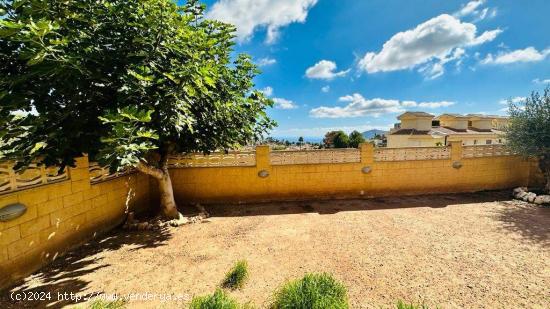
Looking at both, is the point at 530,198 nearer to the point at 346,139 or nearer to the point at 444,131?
the point at 444,131

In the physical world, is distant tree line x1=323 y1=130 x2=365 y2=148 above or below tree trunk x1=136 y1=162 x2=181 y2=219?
above

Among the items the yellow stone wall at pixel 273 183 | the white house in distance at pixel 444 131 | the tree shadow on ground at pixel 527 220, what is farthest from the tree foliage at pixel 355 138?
the tree shadow on ground at pixel 527 220

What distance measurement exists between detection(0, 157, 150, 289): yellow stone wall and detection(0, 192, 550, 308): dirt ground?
1.04 feet

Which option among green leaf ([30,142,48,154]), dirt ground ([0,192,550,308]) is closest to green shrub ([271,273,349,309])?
dirt ground ([0,192,550,308])

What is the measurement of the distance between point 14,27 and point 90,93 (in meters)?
1.84

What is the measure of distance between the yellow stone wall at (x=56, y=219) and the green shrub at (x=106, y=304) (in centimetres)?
194

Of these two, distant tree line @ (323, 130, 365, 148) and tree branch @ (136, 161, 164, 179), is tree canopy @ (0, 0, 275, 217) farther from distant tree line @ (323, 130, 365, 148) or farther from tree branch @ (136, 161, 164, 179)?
distant tree line @ (323, 130, 365, 148)

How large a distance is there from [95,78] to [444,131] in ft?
112

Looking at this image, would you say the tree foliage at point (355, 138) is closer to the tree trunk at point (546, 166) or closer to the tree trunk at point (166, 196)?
the tree trunk at point (546, 166)

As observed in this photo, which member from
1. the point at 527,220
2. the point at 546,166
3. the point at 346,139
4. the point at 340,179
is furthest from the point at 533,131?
the point at 346,139

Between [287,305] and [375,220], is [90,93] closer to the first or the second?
[287,305]

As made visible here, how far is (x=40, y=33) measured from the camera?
3525mm

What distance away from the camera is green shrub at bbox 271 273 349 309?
3291 millimetres

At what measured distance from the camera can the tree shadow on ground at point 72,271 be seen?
3709mm
